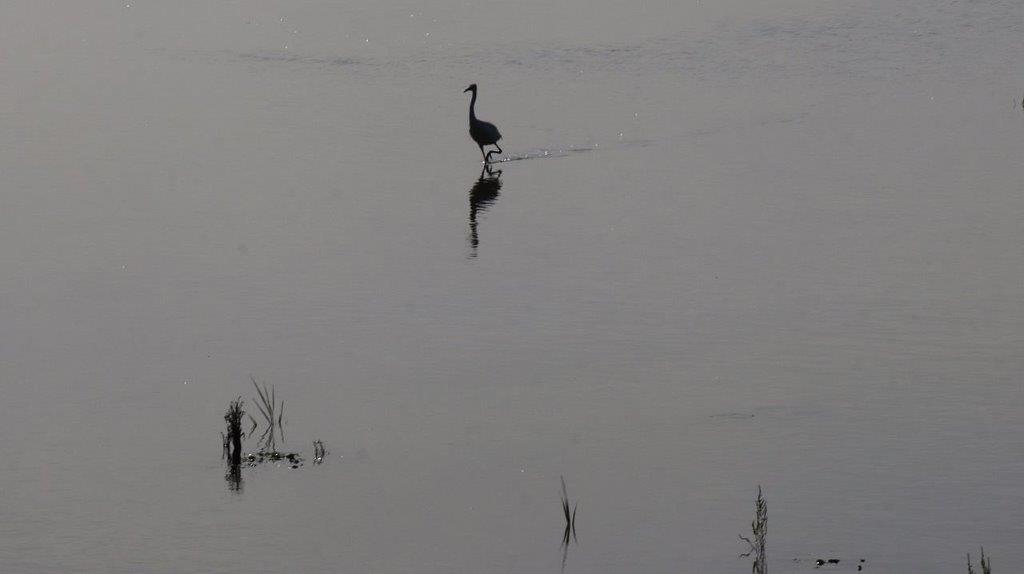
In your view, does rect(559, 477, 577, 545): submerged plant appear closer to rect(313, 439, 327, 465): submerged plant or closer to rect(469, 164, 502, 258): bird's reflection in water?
rect(313, 439, 327, 465): submerged plant

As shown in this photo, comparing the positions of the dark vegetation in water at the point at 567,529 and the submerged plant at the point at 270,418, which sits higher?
the submerged plant at the point at 270,418

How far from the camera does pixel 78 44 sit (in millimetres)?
30031

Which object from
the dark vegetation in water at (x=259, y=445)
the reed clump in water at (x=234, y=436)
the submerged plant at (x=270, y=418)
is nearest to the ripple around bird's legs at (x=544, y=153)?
the submerged plant at (x=270, y=418)

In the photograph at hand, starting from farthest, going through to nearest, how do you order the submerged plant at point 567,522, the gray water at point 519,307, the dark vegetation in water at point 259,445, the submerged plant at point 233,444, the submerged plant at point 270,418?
the submerged plant at point 270,418, the dark vegetation in water at point 259,445, the submerged plant at point 233,444, the gray water at point 519,307, the submerged plant at point 567,522

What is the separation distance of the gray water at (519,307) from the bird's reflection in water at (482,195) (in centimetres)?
9

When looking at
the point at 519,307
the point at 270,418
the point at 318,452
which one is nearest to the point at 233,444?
the point at 318,452

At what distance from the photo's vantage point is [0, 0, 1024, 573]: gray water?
9945mm

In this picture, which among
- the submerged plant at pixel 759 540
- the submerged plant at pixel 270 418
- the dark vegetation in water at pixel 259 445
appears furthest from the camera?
the submerged plant at pixel 270 418

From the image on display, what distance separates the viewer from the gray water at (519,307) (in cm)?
995

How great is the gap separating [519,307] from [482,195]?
Result: 529 cm

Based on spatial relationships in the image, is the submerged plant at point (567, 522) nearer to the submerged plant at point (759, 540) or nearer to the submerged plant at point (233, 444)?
the submerged plant at point (759, 540)

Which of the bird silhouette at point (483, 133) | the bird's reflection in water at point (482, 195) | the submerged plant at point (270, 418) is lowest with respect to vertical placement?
the submerged plant at point (270, 418)

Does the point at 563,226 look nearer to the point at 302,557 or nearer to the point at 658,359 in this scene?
the point at 658,359

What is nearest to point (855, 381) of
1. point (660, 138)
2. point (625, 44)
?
point (660, 138)
